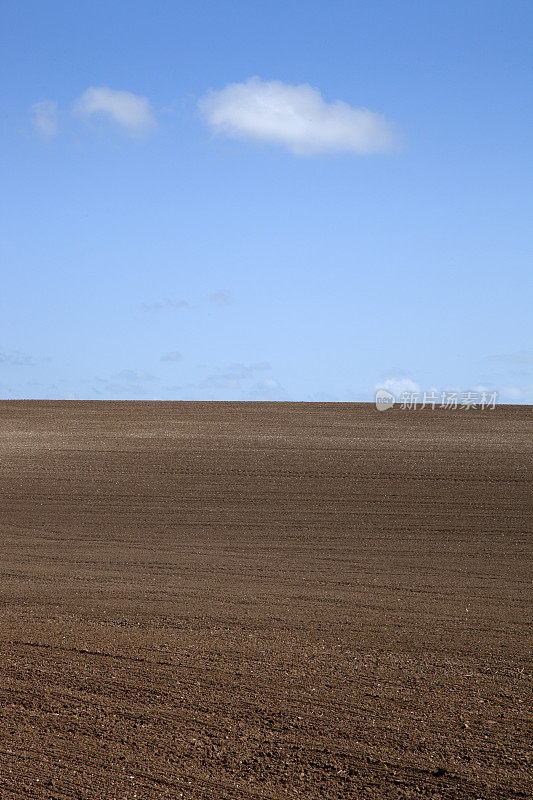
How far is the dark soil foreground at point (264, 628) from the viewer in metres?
4.84

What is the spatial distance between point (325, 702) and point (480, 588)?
483 centimetres

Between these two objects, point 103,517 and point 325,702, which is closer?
point 325,702

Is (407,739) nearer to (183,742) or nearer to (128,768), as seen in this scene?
(183,742)

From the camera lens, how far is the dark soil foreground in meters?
4.84

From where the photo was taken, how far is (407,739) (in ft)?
17.0

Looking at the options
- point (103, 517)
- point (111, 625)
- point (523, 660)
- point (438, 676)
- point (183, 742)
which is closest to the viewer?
point (183, 742)

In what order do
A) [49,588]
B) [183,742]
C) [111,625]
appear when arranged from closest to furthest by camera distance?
1. [183,742]
2. [111,625]
3. [49,588]

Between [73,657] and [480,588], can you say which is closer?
[73,657]

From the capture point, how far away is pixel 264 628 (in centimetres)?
766

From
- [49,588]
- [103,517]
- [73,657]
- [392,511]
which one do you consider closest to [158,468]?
[103,517]

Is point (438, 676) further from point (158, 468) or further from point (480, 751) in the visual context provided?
point (158, 468)

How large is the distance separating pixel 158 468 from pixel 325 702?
44.5 feet

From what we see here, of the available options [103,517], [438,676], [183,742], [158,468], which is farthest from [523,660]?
[158,468]

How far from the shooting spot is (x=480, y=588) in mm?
9875
